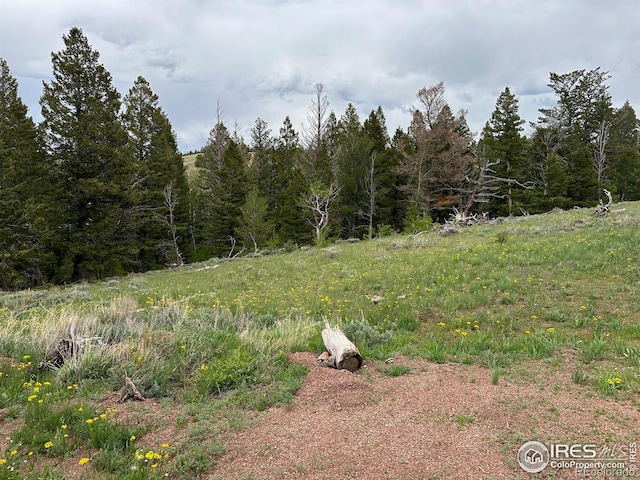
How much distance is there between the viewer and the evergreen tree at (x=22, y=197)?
2017cm

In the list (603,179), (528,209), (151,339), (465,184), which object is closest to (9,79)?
(151,339)

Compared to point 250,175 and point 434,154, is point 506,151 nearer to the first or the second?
point 434,154

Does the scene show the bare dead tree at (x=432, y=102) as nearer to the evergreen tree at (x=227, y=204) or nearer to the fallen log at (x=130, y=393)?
the evergreen tree at (x=227, y=204)

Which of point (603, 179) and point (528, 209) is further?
point (603, 179)

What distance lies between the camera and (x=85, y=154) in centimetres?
2311

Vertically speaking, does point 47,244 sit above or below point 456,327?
above

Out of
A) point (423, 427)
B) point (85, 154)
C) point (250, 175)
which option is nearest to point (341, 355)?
point (423, 427)

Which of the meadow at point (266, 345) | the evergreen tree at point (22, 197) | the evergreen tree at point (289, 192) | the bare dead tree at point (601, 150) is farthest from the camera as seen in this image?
the bare dead tree at point (601, 150)

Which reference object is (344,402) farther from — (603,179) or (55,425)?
(603,179)

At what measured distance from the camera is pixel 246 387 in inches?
199

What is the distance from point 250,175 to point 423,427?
39686 millimetres

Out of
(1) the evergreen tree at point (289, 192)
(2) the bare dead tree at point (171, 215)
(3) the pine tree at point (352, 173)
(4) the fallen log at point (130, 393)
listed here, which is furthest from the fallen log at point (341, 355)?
(3) the pine tree at point (352, 173)

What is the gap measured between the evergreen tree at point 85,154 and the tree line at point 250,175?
0.08 meters

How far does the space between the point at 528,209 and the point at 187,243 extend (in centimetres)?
3549
